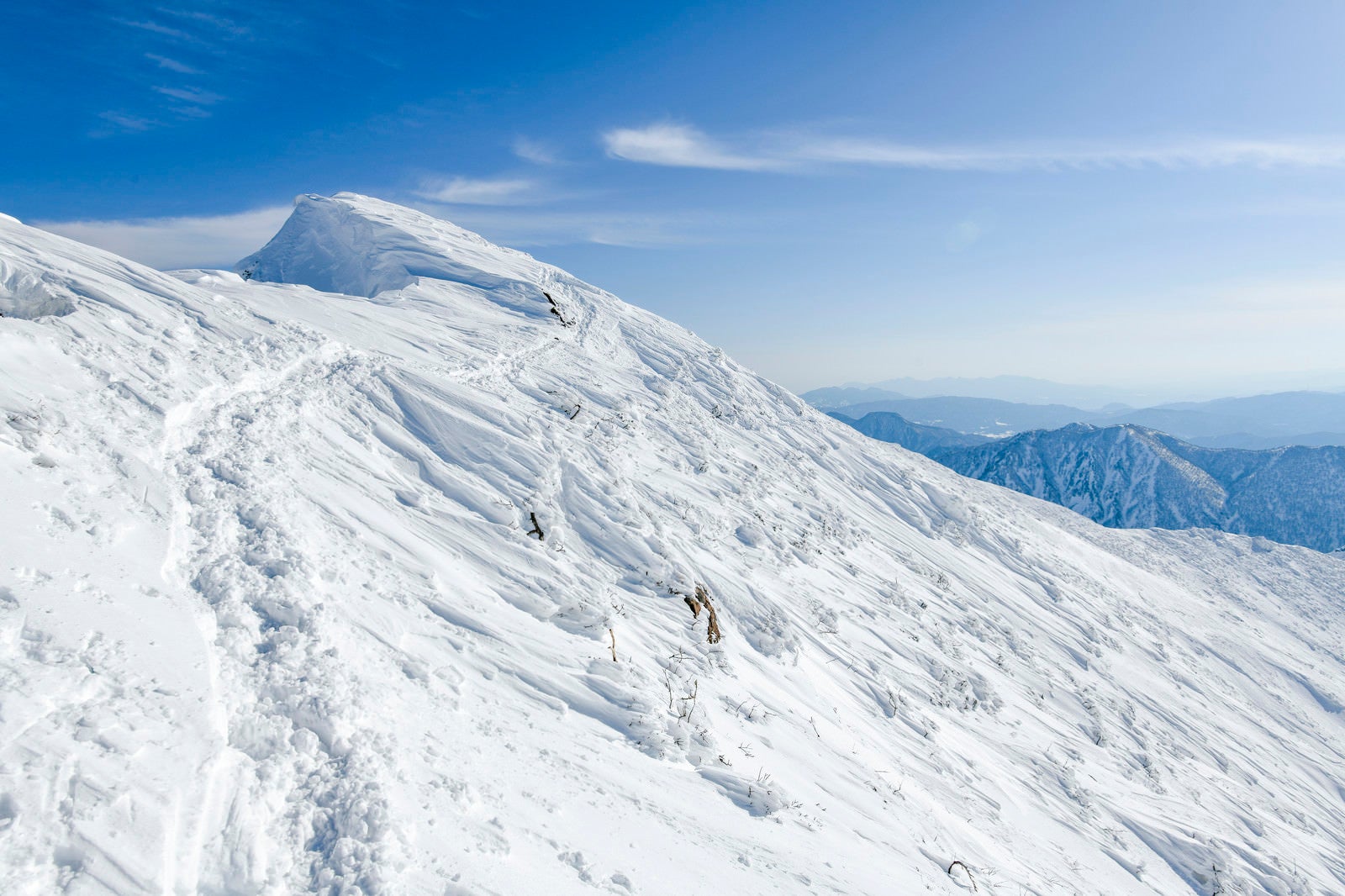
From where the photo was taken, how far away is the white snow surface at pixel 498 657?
5.30 meters

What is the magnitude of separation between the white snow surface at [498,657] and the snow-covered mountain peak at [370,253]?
22.1 ft

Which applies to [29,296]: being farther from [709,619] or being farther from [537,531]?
[709,619]

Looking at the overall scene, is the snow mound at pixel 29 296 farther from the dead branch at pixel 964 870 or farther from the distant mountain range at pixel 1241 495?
the distant mountain range at pixel 1241 495

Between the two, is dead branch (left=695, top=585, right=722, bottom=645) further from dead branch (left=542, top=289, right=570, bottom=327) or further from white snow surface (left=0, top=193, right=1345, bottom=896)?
dead branch (left=542, top=289, right=570, bottom=327)

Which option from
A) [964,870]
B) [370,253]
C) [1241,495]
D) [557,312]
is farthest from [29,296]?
[1241,495]

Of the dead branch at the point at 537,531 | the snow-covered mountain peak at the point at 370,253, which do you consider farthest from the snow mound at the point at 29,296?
the snow-covered mountain peak at the point at 370,253

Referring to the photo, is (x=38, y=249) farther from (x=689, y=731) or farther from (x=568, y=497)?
(x=689, y=731)

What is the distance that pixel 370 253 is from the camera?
31.6 meters

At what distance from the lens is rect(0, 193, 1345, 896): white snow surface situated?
5.30 meters

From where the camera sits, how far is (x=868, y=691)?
43.7ft

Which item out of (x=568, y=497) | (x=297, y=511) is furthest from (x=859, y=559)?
(x=297, y=511)

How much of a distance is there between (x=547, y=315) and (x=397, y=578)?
21.3 meters

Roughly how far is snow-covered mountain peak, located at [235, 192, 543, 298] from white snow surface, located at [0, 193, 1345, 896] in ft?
22.1

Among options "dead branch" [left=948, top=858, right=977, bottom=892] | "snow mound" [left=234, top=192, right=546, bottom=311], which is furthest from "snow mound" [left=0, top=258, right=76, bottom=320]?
"dead branch" [left=948, top=858, right=977, bottom=892]
